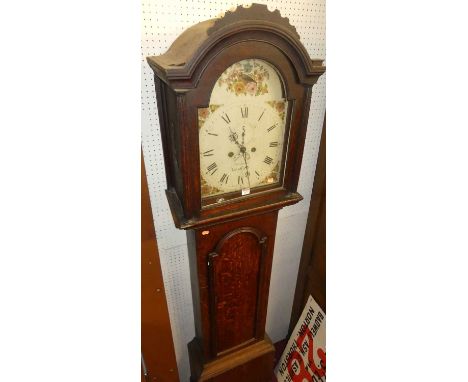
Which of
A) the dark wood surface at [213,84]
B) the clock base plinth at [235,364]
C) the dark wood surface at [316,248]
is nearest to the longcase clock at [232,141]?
the dark wood surface at [213,84]

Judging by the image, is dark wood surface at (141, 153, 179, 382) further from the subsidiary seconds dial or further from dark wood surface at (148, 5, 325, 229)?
the subsidiary seconds dial

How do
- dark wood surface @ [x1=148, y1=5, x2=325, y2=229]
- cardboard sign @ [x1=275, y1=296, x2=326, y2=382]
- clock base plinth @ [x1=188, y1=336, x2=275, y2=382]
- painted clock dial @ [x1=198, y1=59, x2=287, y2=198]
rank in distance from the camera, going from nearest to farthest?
dark wood surface @ [x1=148, y1=5, x2=325, y2=229] < painted clock dial @ [x1=198, y1=59, x2=287, y2=198] < clock base plinth @ [x1=188, y1=336, x2=275, y2=382] < cardboard sign @ [x1=275, y1=296, x2=326, y2=382]

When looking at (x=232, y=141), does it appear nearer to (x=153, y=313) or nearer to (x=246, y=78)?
(x=246, y=78)

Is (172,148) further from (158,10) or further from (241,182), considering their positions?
(158,10)

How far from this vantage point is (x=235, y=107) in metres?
0.99

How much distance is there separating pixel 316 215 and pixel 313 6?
3.26ft

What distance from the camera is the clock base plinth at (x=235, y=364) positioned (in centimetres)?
158

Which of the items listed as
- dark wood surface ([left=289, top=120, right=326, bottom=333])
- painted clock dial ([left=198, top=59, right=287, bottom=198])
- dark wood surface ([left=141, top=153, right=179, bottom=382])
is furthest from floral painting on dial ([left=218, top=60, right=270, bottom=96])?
dark wood surface ([left=289, top=120, right=326, bottom=333])

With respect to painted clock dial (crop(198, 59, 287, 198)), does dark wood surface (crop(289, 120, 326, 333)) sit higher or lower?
lower

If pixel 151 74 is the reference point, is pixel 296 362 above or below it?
below

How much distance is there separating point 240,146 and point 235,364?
1.17 metres

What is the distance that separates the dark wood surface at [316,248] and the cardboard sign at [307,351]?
9 cm

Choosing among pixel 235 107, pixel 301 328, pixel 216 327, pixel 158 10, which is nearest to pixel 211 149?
pixel 235 107

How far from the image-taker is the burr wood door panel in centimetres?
128
